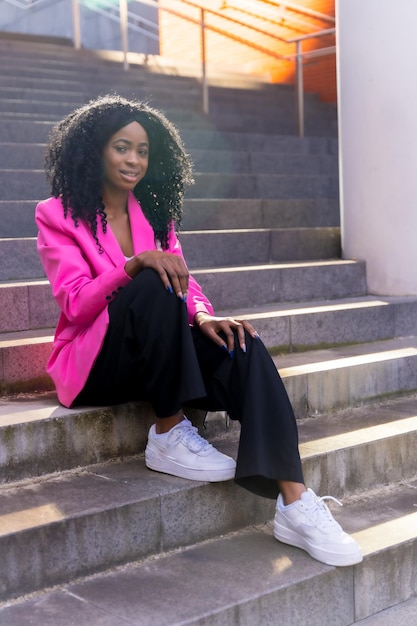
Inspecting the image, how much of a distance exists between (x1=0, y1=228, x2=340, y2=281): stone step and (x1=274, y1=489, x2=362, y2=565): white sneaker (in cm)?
233

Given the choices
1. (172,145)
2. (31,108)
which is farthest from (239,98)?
(172,145)

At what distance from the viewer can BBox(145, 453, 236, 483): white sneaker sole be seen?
297 cm

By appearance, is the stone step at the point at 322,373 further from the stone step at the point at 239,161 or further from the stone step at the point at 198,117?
the stone step at the point at 198,117

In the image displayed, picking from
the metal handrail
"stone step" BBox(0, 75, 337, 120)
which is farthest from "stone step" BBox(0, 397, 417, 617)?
the metal handrail

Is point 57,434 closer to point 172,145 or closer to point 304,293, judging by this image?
point 172,145

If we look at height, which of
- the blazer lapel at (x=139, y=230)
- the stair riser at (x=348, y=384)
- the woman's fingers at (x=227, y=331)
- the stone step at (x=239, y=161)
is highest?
the stone step at (x=239, y=161)

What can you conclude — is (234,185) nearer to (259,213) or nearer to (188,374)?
(259,213)

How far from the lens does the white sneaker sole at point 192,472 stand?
297 centimetres

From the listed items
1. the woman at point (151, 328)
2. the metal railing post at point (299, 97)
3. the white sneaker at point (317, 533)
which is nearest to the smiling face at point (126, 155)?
the woman at point (151, 328)

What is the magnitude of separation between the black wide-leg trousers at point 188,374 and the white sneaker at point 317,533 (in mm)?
84

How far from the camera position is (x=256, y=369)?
2.89 m

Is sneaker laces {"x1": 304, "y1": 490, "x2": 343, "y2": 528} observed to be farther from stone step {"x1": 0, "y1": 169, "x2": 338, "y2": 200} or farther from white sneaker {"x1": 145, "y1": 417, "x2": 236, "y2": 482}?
stone step {"x1": 0, "y1": 169, "x2": 338, "y2": 200}

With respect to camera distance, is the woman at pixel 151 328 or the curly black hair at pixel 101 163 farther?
the curly black hair at pixel 101 163

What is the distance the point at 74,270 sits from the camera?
9.95 ft
